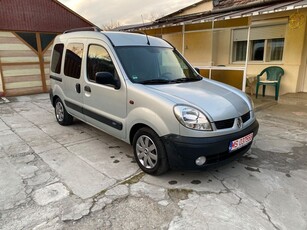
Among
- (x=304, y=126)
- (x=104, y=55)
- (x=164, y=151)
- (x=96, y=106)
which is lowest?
(x=304, y=126)

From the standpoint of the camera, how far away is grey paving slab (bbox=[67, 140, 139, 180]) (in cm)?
335

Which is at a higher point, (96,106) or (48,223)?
(96,106)

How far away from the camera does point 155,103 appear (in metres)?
2.95

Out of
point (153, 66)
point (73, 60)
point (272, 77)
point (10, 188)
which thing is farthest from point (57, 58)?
point (272, 77)

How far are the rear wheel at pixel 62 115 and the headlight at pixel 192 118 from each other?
131 inches

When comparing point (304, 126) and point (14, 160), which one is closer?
point (14, 160)

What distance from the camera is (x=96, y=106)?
400 centimetres

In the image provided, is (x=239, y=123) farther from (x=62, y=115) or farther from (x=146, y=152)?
(x=62, y=115)

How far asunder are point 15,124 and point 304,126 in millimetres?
6672

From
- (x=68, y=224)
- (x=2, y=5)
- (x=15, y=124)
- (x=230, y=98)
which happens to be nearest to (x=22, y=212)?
(x=68, y=224)

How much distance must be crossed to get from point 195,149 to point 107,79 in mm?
1581

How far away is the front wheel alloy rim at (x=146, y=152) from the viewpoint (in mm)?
3104

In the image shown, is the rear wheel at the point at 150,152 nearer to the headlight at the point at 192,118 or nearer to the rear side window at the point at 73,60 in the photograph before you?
the headlight at the point at 192,118

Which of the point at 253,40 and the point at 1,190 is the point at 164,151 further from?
the point at 253,40
